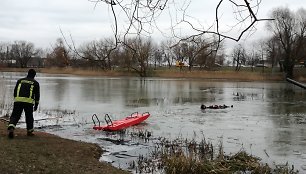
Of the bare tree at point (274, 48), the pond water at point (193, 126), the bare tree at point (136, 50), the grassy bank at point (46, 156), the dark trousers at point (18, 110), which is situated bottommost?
the pond water at point (193, 126)

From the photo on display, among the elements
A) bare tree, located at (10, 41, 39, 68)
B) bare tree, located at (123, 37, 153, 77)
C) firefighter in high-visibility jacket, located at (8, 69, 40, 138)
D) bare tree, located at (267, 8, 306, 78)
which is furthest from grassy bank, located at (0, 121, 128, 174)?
bare tree, located at (10, 41, 39, 68)

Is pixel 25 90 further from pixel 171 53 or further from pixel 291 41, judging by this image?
pixel 291 41

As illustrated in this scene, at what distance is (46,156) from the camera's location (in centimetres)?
816

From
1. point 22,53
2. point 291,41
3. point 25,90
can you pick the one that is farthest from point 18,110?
point 22,53

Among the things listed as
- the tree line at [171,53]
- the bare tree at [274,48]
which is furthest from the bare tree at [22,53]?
the bare tree at [274,48]

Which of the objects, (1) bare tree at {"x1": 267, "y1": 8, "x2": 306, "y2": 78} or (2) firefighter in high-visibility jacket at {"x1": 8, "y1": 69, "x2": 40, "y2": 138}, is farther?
(1) bare tree at {"x1": 267, "y1": 8, "x2": 306, "y2": 78}

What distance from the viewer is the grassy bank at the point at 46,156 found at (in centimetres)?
714

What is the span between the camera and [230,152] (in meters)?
11.0

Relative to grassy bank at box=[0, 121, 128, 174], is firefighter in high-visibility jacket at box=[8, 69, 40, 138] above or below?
above

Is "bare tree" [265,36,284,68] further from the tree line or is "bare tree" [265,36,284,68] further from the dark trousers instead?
the dark trousers

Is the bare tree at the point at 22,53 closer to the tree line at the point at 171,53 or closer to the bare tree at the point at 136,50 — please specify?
the tree line at the point at 171,53

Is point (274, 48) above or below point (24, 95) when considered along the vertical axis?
above

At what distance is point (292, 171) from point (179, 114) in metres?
11.0

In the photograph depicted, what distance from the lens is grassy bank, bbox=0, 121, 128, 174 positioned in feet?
23.4
